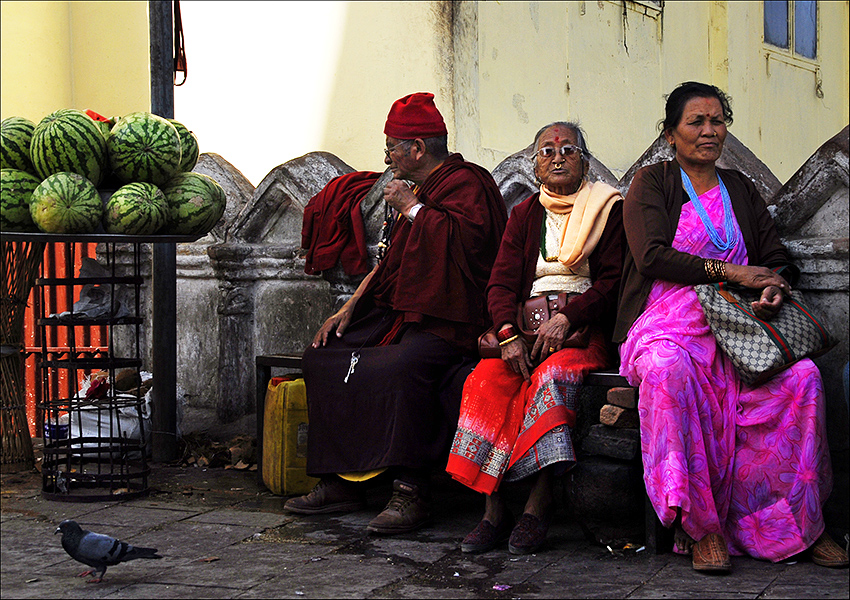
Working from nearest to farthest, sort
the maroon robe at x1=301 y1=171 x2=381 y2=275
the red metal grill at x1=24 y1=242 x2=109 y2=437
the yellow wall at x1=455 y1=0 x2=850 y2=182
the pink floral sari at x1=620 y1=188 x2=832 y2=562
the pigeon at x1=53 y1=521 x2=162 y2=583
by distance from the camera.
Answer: the pigeon at x1=53 y1=521 x2=162 y2=583 → the pink floral sari at x1=620 y1=188 x2=832 y2=562 → the maroon robe at x1=301 y1=171 x2=381 y2=275 → the red metal grill at x1=24 y1=242 x2=109 y2=437 → the yellow wall at x1=455 y1=0 x2=850 y2=182

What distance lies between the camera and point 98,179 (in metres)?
4.61

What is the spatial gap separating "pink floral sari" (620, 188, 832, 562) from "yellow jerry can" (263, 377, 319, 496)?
1.74 meters

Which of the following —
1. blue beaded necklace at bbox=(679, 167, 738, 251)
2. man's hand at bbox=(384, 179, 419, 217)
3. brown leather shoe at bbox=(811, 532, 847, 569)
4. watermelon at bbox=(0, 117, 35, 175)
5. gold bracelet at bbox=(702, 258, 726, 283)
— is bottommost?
brown leather shoe at bbox=(811, 532, 847, 569)

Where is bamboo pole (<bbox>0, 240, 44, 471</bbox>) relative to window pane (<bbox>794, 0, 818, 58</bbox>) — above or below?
below

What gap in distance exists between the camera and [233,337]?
6152mm

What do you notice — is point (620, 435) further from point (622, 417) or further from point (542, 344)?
point (542, 344)

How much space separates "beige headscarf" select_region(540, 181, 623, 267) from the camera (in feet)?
14.0

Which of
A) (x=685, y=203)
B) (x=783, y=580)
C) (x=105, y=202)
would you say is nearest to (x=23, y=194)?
(x=105, y=202)

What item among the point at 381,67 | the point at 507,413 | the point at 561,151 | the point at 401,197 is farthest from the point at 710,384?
the point at 381,67

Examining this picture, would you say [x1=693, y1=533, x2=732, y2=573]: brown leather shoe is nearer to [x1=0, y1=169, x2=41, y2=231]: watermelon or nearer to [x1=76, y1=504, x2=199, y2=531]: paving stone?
[x1=76, y1=504, x2=199, y2=531]: paving stone

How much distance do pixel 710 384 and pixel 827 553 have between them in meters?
0.69

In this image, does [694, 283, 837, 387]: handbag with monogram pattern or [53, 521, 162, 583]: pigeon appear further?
[694, 283, 837, 387]: handbag with monogram pattern

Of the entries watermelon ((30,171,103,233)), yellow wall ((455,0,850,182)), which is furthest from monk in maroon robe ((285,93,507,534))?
yellow wall ((455,0,850,182))

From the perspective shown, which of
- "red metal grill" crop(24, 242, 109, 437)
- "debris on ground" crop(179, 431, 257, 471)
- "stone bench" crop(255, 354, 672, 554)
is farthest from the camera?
"red metal grill" crop(24, 242, 109, 437)
